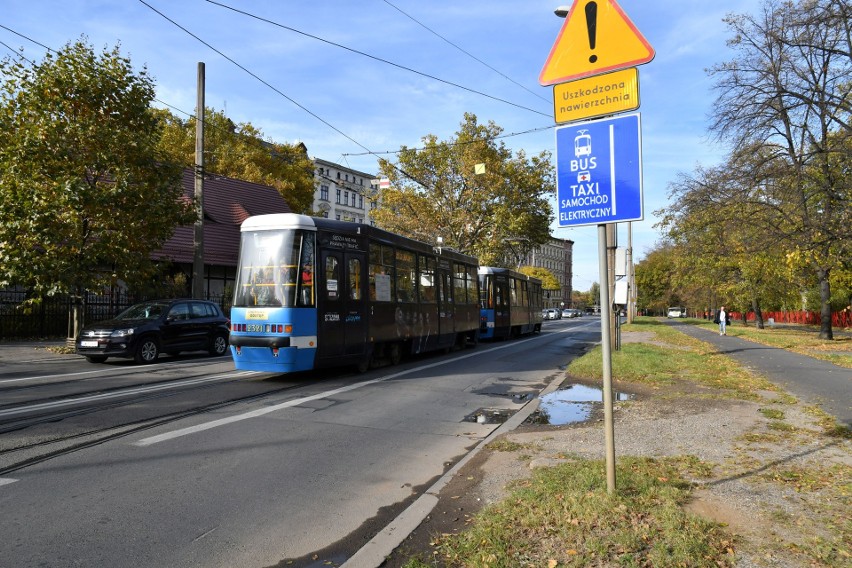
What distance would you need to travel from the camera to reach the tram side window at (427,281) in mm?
15816

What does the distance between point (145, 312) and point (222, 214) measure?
18.3 m

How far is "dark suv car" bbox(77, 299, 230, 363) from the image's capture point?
13930mm

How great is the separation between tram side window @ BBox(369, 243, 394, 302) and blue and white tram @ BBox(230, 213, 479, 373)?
2 centimetres

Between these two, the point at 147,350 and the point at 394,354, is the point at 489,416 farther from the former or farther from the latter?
the point at 147,350

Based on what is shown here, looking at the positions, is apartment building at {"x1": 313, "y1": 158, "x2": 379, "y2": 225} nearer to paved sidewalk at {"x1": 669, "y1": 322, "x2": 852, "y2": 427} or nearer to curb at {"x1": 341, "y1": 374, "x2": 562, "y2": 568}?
paved sidewalk at {"x1": 669, "y1": 322, "x2": 852, "y2": 427}

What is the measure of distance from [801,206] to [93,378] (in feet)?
76.2

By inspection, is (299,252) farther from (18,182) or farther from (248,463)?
(18,182)

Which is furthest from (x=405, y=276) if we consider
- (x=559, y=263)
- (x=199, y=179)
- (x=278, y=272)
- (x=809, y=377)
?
(x=559, y=263)

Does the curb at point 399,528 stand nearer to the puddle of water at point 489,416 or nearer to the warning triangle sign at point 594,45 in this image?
the puddle of water at point 489,416

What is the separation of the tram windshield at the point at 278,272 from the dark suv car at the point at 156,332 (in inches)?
186

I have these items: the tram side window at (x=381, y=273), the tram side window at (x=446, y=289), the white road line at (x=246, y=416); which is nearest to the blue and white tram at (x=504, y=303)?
the tram side window at (x=446, y=289)

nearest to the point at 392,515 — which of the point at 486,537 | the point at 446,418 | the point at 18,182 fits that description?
the point at 486,537

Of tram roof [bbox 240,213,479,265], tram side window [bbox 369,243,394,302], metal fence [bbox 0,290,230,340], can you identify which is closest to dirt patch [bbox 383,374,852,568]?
tram roof [bbox 240,213,479,265]

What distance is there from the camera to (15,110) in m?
15.7
